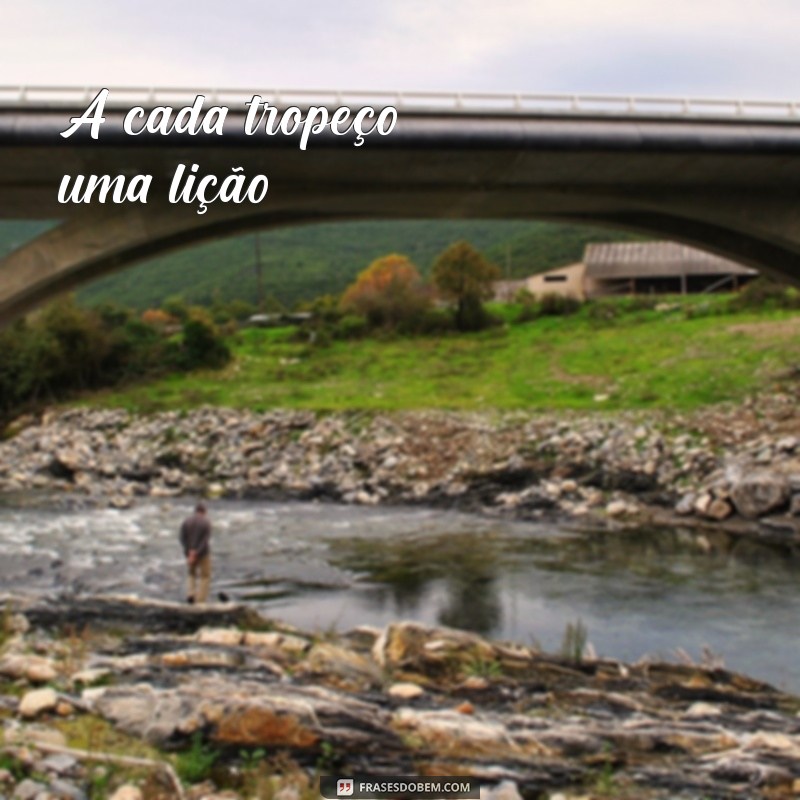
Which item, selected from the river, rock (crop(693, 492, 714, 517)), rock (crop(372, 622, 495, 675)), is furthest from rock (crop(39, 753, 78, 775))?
rock (crop(693, 492, 714, 517))

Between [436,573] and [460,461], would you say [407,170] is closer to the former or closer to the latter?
[436,573]

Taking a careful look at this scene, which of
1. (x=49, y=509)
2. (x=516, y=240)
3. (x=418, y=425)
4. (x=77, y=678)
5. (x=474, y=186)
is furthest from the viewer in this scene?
(x=516, y=240)

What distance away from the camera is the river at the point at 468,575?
13.0m

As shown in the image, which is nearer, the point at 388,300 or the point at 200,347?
the point at 200,347

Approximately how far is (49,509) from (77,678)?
17247 millimetres

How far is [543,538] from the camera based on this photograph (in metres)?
20.3

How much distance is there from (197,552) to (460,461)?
47.7 ft

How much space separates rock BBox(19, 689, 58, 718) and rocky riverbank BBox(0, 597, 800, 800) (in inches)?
0.6

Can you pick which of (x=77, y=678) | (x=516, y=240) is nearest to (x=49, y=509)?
(x=77, y=678)

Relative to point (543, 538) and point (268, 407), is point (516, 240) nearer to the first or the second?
point (268, 407)

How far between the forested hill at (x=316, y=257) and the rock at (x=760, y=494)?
62.9 metres

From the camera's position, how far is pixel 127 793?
637 centimetres

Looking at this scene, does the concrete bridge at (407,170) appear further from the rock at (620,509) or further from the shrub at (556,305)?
the shrub at (556,305)

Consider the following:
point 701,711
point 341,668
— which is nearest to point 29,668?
point 341,668
